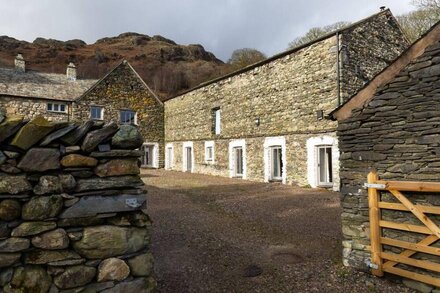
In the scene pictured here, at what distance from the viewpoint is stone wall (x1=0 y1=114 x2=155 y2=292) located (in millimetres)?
2787

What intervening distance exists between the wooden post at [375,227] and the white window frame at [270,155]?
9.60m

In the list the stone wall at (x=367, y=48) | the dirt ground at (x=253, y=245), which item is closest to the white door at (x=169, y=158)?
the dirt ground at (x=253, y=245)

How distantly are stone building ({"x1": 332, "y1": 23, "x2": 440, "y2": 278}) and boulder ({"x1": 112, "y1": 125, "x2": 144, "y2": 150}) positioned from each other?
13.8 ft

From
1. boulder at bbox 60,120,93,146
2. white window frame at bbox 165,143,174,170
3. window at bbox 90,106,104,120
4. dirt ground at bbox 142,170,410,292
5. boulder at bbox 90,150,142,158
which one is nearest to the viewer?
boulder at bbox 60,120,93,146

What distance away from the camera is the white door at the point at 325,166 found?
13117 millimetres

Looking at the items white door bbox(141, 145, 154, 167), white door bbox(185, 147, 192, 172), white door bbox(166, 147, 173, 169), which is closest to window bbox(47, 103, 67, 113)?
white door bbox(141, 145, 154, 167)

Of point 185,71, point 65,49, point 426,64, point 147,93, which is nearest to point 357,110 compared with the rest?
point 426,64

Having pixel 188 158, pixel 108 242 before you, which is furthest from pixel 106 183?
pixel 188 158

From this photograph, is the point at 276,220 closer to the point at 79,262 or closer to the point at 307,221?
the point at 307,221

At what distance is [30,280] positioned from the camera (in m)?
2.82

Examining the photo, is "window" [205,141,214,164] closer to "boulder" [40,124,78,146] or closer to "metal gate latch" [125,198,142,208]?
"metal gate latch" [125,198,142,208]

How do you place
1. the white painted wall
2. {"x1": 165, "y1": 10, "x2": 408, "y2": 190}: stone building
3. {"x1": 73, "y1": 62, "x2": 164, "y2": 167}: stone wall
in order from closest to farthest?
{"x1": 165, "y1": 10, "x2": 408, "y2": 190}: stone building, the white painted wall, {"x1": 73, "y1": 62, "x2": 164, "y2": 167}: stone wall

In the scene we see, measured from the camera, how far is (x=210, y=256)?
238 inches

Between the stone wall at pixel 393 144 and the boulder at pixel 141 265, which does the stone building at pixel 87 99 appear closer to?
the stone wall at pixel 393 144
